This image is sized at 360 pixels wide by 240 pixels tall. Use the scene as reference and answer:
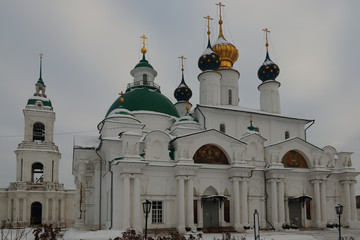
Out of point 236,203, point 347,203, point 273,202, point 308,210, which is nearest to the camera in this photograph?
point 236,203

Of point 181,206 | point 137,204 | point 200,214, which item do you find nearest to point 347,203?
point 200,214

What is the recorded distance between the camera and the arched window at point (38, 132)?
35406mm

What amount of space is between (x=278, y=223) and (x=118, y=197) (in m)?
10.4

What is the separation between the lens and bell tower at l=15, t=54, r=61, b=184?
34.1 meters

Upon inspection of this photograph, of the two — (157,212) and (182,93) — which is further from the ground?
(182,93)

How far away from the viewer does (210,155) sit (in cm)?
2348

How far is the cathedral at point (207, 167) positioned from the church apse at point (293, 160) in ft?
0.23

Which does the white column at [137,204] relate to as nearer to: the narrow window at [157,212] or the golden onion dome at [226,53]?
the narrow window at [157,212]

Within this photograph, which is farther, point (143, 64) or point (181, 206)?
point (143, 64)

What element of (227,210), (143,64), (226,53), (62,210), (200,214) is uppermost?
(226,53)

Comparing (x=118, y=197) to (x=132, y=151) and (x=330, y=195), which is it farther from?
(x=330, y=195)

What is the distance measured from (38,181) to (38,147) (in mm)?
3195

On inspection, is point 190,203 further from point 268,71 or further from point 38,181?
point 38,181

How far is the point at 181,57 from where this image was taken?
3541 centimetres
